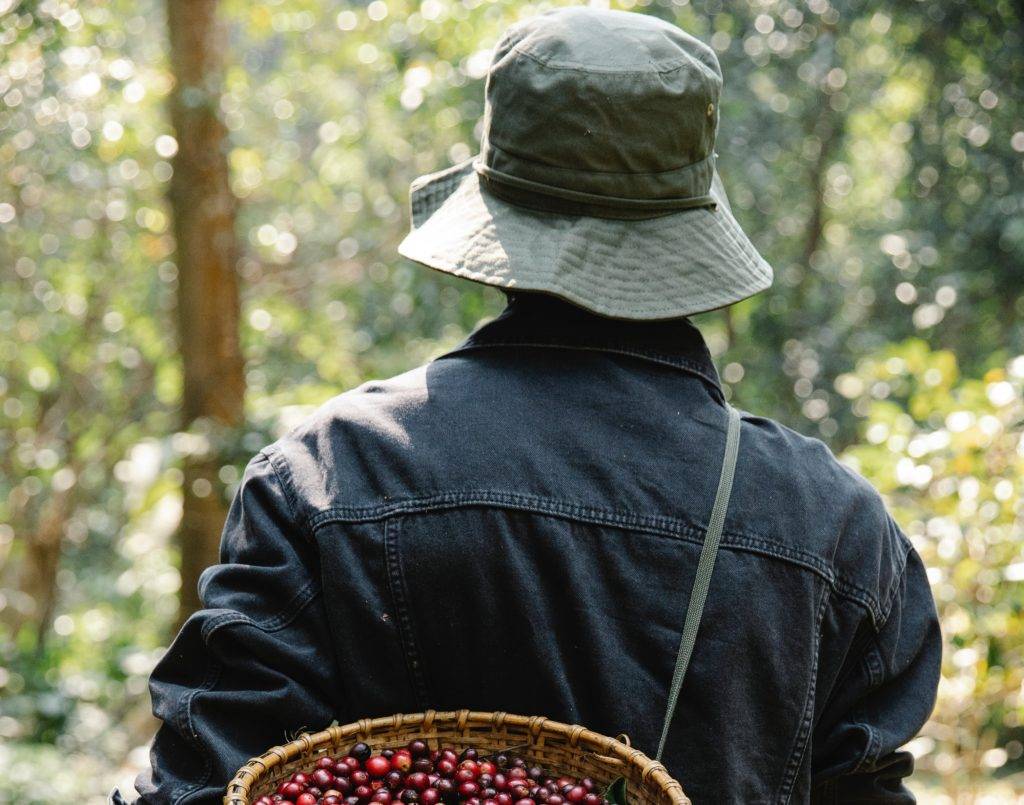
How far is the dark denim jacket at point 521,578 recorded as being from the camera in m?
1.25

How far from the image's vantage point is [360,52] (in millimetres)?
6645

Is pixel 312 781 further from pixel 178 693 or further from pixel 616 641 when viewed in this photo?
pixel 616 641

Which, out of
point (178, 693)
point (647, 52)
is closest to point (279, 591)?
point (178, 693)

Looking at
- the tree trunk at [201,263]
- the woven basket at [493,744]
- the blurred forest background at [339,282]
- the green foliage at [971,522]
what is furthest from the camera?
the tree trunk at [201,263]

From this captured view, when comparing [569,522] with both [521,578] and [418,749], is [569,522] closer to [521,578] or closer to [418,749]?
[521,578]

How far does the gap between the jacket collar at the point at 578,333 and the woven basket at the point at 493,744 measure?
454mm

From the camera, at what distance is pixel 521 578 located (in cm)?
126

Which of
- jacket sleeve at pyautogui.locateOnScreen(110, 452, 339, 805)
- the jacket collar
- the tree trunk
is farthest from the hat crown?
the tree trunk

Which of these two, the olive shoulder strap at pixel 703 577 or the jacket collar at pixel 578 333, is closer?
the olive shoulder strap at pixel 703 577

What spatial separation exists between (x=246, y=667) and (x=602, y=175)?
2.34 ft

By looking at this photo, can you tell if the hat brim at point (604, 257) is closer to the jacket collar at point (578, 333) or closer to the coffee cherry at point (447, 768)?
the jacket collar at point (578, 333)

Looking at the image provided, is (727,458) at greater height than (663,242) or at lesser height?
lesser

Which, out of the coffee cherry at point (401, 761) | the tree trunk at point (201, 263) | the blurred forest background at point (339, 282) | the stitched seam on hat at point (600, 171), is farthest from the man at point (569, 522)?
the tree trunk at point (201, 263)

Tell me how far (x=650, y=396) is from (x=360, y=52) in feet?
19.2
